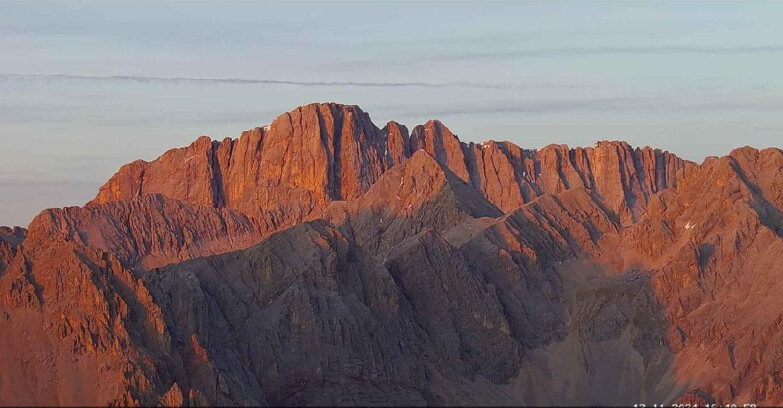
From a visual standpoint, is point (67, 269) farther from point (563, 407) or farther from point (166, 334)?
point (563, 407)

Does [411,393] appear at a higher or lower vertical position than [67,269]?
lower

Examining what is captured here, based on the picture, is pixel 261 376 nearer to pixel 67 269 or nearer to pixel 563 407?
pixel 67 269

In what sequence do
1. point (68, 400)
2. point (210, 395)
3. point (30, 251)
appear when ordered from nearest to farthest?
point (68, 400)
point (210, 395)
point (30, 251)

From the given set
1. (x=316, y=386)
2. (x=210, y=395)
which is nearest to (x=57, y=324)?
(x=210, y=395)

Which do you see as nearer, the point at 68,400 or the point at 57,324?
the point at 68,400

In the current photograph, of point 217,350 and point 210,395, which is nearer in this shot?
point 210,395

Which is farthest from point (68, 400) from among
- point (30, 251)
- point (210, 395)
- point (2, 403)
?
point (30, 251)

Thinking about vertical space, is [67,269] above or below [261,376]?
above

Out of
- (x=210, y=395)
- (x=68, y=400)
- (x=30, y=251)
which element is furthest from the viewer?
(x=30, y=251)
